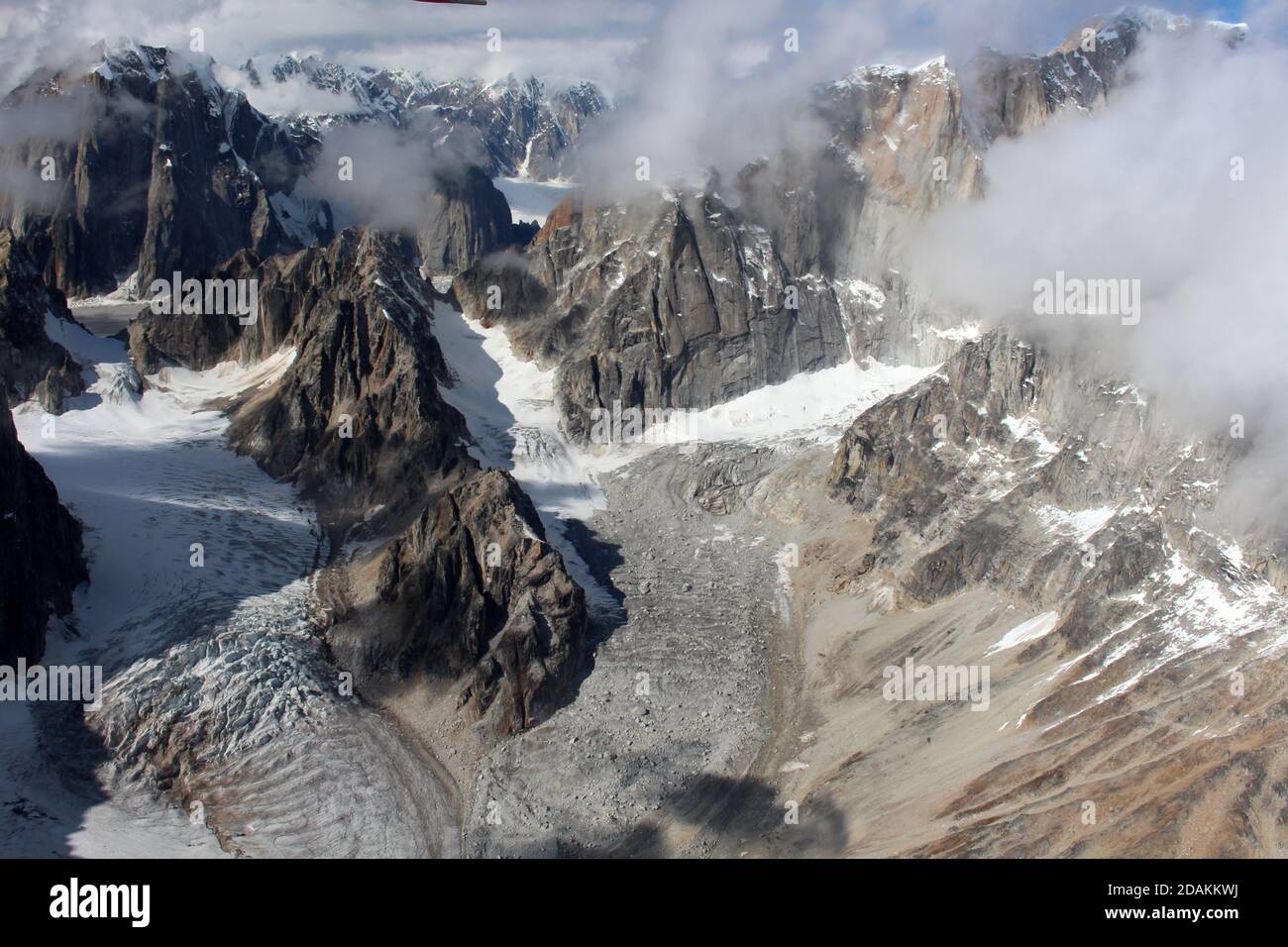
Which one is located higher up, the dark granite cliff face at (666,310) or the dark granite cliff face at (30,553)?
the dark granite cliff face at (666,310)

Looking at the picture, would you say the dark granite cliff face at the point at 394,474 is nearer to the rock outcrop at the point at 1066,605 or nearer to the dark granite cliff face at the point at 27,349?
the dark granite cliff face at the point at 27,349

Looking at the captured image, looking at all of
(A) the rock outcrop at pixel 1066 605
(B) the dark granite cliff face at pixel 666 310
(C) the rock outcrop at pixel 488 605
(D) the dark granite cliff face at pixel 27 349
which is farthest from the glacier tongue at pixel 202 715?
(B) the dark granite cliff face at pixel 666 310

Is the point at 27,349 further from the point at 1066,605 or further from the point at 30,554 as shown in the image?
the point at 1066,605

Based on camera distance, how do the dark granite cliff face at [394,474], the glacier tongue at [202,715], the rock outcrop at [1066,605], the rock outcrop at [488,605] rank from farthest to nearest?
the dark granite cliff face at [394,474], the rock outcrop at [488,605], the glacier tongue at [202,715], the rock outcrop at [1066,605]

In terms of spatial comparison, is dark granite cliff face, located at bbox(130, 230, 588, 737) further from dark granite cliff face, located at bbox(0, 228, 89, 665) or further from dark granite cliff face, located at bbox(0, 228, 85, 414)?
dark granite cliff face, located at bbox(0, 228, 89, 665)

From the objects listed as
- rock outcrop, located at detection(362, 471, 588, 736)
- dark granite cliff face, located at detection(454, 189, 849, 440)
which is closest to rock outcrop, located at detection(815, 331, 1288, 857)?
rock outcrop, located at detection(362, 471, 588, 736)

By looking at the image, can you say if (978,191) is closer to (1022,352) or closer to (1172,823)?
(1022,352)

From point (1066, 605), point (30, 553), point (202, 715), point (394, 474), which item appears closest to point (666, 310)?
point (394, 474)

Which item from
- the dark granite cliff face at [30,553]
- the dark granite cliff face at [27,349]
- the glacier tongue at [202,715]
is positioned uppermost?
the dark granite cliff face at [27,349]

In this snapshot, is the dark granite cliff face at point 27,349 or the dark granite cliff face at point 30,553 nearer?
the dark granite cliff face at point 30,553

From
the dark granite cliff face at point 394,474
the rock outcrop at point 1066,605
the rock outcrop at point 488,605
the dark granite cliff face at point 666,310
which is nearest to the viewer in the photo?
the rock outcrop at point 1066,605
